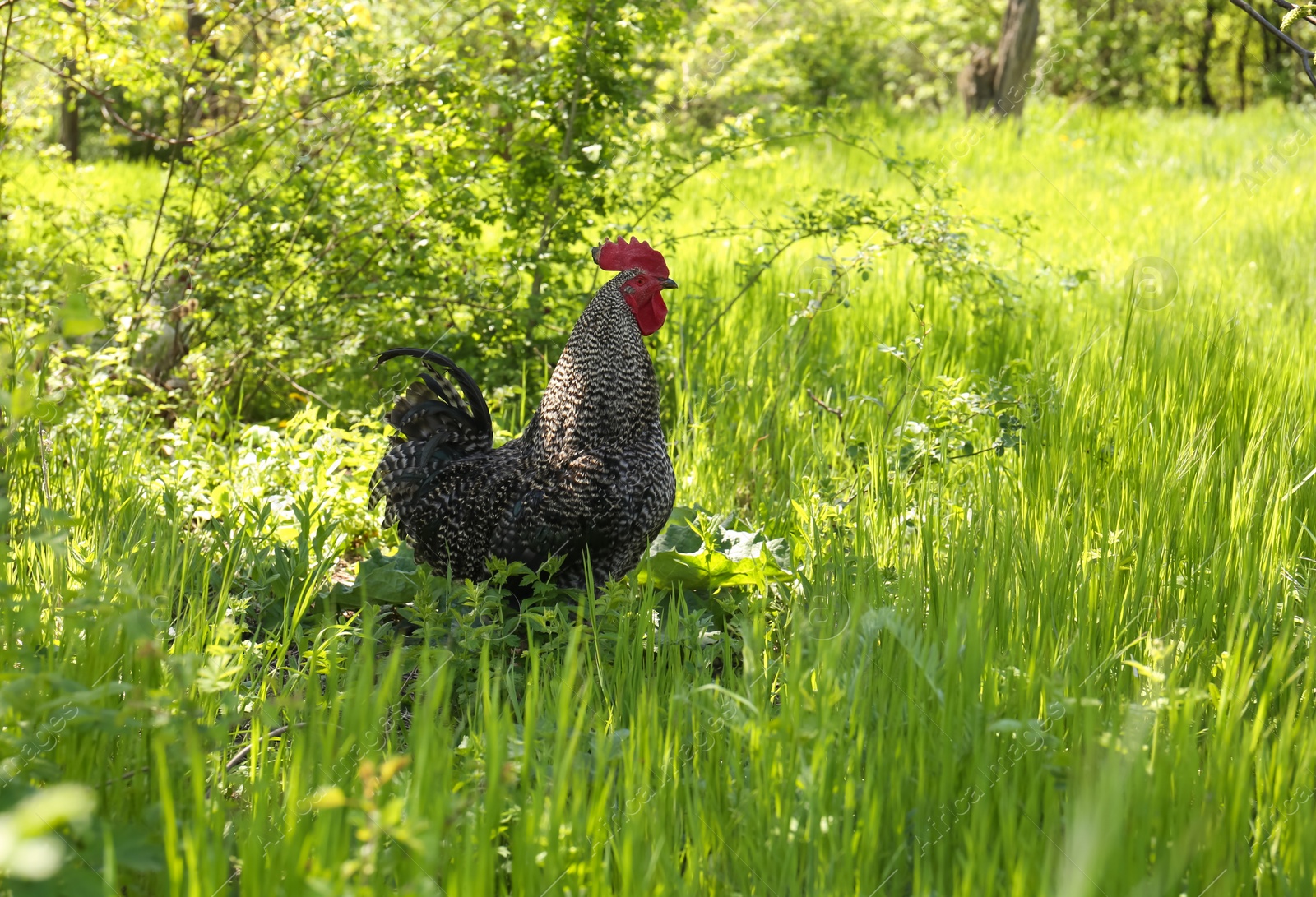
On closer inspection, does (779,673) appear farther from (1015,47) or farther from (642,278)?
(1015,47)

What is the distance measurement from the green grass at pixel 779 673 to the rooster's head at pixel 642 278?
0.84 m

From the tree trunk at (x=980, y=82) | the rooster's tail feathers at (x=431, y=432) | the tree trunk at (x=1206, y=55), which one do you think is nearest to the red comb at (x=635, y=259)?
the rooster's tail feathers at (x=431, y=432)

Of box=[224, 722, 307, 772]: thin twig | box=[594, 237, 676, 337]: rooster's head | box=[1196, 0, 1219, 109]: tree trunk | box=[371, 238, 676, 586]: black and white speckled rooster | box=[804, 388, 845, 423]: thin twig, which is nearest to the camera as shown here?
box=[224, 722, 307, 772]: thin twig

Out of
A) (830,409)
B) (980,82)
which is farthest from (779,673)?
(980,82)

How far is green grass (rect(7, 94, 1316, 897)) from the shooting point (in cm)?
170

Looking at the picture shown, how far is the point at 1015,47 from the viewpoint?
49.6ft

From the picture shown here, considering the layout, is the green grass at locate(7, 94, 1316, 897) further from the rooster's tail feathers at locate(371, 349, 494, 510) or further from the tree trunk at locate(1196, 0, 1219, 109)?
the tree trunk at locate(1196, 0, 1219, 109)

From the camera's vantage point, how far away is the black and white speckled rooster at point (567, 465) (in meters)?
3.33

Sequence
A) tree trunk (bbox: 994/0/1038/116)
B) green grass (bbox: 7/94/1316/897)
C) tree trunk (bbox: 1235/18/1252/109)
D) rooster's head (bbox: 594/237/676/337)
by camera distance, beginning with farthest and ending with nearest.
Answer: tree trunk (bbox: 1235/18/1252/109) < tree trunk (bbox: 994/0/1038/116) < rooster's head (bbox: 594/237/676/337) < green grass (bbox: 7/94/1316/897)

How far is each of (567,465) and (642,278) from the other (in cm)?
73

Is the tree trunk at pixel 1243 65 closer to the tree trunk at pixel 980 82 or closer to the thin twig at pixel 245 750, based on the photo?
the tree trunk at pixel 980 82

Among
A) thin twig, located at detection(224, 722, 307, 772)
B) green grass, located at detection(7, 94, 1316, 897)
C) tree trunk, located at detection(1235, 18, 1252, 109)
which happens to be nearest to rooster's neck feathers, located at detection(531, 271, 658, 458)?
green grass, located at detection(7, 94, 1316, 897)

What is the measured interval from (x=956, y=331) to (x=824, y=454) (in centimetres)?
203

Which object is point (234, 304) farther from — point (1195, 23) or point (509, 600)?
point (1195, 23)
